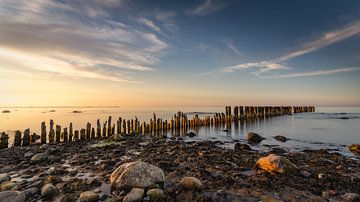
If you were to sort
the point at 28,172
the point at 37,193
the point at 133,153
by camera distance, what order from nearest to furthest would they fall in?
the point at 37,193 < the point at 28,172 < the point at 133,153

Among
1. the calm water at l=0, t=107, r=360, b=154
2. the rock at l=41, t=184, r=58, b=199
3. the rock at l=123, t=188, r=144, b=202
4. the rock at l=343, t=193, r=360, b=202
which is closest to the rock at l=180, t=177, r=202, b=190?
the rock at l=123, t=188, r=144, b=202

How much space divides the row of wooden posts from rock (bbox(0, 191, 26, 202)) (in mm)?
11609

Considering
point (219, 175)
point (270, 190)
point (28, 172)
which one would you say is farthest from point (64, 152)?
point (270, 190)

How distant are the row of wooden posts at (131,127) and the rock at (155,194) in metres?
13.3

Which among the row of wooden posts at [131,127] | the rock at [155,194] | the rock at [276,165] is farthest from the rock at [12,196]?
the row of wooden posts at [131,127]

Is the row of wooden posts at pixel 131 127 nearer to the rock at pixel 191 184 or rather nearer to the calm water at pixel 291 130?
the calm water at pixel 291 130

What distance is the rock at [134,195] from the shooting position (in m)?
5.40

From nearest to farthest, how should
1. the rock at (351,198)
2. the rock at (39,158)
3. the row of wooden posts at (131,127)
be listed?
1. the rock at (351,198)
2. the rock at (39,158)
3. the row of wooden posts at (131,127)

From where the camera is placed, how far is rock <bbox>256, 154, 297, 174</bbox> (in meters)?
7.85

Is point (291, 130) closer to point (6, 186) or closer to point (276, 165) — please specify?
point (276, 165)

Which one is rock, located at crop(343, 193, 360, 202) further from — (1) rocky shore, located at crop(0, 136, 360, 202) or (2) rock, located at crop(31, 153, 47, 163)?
(2) rock, located at crop(31, 153, 47, 163)

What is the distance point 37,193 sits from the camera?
6.16 m

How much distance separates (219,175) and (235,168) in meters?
1.41

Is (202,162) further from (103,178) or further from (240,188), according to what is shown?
(103,178)
